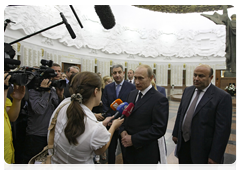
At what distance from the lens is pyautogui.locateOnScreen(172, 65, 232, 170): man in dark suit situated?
1715 mm

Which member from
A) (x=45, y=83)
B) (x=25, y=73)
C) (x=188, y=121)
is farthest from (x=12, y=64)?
(x=188, y=121)

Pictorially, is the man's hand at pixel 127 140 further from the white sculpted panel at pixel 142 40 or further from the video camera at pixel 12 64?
the white sculpted panel at pixel 142 40

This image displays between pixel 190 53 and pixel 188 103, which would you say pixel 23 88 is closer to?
pixel 188 103

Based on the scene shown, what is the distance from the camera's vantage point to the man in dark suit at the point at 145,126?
1738mm

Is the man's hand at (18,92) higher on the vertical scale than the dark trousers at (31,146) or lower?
higher

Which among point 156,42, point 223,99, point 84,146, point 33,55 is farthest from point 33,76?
point 156,42

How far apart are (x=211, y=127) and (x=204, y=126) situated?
0.09 metres

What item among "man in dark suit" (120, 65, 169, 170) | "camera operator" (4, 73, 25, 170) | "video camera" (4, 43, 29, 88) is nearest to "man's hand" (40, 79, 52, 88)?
"camera operator" (4, 73, 25, 170)

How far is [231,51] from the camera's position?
1155 centimetres

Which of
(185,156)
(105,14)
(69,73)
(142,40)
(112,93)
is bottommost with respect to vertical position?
(185,156)

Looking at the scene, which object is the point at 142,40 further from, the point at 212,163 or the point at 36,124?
the point at 212,163

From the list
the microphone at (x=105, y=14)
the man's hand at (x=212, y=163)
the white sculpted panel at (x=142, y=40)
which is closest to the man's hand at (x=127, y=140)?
the man's hand at (x=212, y=163)

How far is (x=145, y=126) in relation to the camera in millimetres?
1824

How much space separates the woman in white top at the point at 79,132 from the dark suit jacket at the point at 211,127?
1224mm
